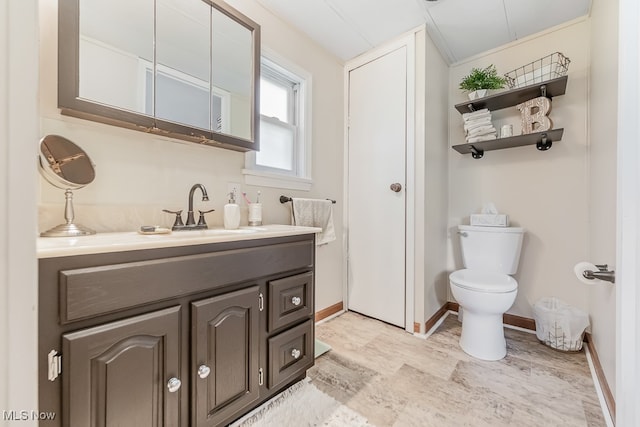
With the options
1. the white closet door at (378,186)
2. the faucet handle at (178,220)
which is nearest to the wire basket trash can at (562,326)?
the white closet door at (378,186)

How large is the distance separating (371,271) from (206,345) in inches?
60.2

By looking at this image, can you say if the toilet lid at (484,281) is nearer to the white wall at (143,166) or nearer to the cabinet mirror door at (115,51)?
the white wall at (143,166)

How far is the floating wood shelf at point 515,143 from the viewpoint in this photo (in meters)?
1.82

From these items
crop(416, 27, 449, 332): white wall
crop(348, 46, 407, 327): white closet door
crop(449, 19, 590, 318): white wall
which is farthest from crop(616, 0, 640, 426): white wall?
crop(449, 19, 590, 318): white wall

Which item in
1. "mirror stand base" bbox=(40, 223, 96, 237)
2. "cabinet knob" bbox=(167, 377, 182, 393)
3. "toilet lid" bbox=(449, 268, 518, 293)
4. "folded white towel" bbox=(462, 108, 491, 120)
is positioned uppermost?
"folded white towel" bbox=(462, 108, 491, 120)

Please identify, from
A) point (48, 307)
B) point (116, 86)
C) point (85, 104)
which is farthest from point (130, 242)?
point (116, 86)

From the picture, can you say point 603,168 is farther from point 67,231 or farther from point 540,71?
point 67,231

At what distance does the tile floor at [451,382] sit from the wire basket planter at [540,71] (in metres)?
1.85

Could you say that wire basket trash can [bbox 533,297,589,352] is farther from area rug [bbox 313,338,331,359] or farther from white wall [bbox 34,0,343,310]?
white wall [bbox 34,0,343,310]

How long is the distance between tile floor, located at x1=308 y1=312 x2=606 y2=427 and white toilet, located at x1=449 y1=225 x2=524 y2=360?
116mm

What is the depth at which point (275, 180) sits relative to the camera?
1.79 meters

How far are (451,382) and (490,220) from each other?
1225mm

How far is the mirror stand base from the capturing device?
37.1 inches

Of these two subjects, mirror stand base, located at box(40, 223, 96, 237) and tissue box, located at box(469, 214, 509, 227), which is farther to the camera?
tissue box, located at box(469, 214, 509, 227)
